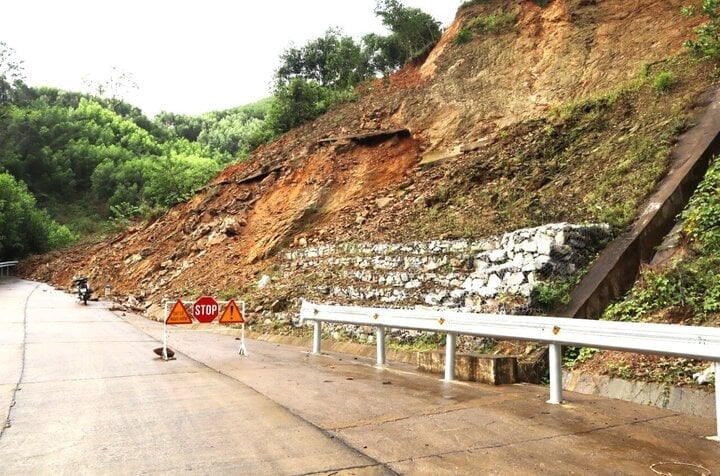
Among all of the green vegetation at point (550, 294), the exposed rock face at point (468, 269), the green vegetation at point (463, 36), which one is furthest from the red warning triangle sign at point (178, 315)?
the green vegetation at point (463, 36)

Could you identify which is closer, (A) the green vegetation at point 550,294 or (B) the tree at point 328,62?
(A) the green vegetation at point 550,294

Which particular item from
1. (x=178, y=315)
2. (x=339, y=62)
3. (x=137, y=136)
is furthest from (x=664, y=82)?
(x=137, y=136)

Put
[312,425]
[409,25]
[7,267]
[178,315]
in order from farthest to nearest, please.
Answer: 1. [7,267]
2. [409,25]
3. [178,315]
4. [312,425]

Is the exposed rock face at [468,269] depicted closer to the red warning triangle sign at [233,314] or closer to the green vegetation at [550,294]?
the green vegetation at [550,294]

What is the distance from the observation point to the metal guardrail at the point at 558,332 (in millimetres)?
4797

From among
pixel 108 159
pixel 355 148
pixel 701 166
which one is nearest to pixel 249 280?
pixel 355 148

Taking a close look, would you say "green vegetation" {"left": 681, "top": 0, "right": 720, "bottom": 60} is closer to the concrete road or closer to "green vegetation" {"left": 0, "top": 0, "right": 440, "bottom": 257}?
the concrete road

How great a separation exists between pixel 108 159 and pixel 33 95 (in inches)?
1434

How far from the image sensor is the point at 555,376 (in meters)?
6.08

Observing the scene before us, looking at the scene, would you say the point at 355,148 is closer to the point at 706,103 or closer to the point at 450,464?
the point at 706,103

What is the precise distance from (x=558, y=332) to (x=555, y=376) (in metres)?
0.50

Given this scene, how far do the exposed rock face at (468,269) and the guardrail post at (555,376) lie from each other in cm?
245

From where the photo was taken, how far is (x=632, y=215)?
386 inches

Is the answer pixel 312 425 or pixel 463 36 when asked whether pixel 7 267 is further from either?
pixel 312 425
